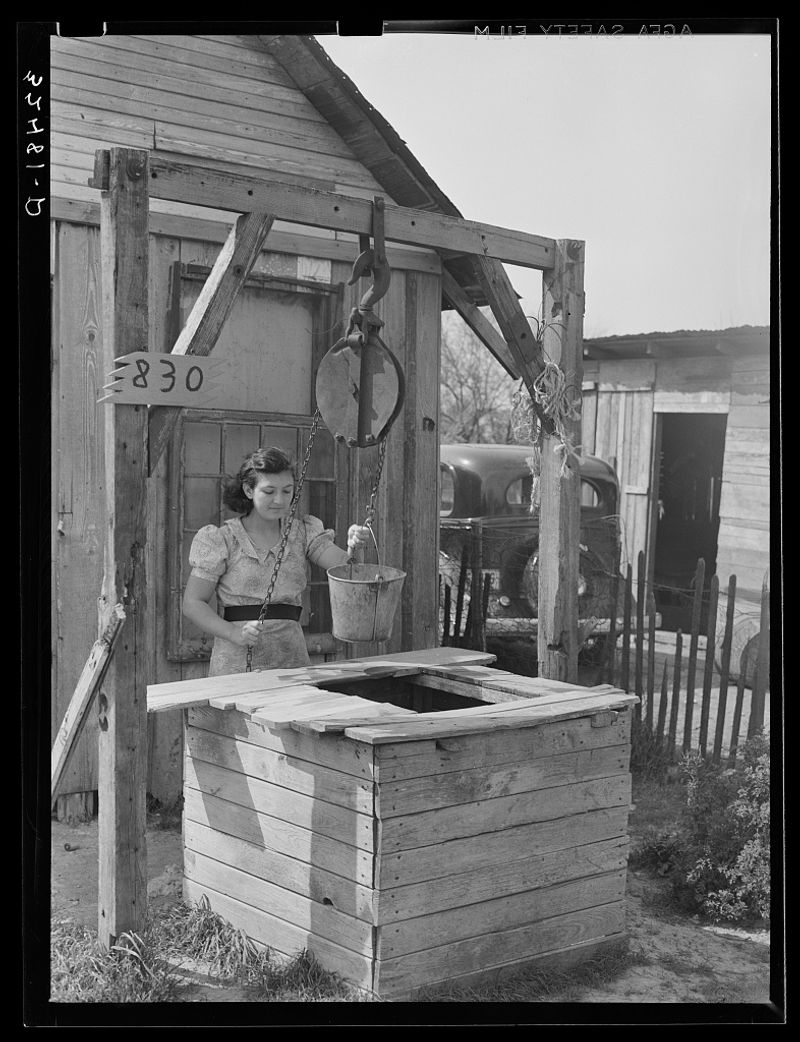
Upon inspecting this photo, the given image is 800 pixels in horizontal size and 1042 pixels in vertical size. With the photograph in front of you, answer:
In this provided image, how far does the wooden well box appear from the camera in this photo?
4.08 m

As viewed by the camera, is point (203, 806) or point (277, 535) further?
point (277, 535)

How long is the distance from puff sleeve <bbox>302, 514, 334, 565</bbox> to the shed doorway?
414 inches

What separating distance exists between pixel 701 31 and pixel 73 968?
425cm

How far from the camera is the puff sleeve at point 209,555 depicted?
5.37 meters

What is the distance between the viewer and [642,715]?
8055 millimetres

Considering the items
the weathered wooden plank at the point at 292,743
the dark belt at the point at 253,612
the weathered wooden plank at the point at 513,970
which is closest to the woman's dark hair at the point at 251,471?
the dark belt at the point at 253,612

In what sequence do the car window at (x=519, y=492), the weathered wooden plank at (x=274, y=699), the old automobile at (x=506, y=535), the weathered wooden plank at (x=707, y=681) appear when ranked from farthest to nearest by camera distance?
the car window at (x=519, y=492)
the old automobile at (x=506, y=535)
the weathered wooden plank at (x=707, y=681)
the weathered wooden plank at (x=274, y=699)

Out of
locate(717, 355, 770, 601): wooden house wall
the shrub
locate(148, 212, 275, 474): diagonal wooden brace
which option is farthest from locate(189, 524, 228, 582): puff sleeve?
locate(717, 355, 770, 601): wooden house wall

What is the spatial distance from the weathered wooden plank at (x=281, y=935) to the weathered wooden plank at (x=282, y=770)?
55 cm

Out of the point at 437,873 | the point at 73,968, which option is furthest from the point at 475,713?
the point at 73,968

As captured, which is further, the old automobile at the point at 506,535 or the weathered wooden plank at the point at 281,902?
the old automobile at the point at 506,535

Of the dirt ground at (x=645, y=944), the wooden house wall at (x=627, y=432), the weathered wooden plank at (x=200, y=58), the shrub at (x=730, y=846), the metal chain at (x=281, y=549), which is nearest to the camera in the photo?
the dirt ground at (x=645, y=944)

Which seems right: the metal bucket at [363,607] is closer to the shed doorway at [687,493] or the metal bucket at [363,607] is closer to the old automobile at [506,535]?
the old automobile at [506,535]
